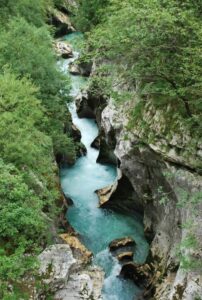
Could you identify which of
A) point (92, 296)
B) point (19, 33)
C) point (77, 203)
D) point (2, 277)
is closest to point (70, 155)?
point (77, 203)

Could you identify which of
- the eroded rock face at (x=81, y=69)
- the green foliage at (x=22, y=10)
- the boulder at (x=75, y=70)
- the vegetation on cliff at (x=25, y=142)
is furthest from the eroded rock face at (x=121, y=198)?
the boulder at (x=75, y=70)

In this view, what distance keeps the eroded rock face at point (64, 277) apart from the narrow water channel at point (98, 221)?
4.28 m

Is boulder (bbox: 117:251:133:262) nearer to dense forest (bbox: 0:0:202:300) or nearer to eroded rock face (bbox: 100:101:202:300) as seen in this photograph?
eroded rock face (bbox: 100:101:202:300)

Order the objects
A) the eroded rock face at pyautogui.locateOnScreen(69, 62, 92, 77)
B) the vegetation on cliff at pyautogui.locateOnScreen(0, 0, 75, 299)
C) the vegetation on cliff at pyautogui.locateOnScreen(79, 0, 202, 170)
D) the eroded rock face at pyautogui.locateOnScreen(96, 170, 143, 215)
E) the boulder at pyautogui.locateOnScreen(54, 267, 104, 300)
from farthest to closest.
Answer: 1. the eroded rock face at pyautogui.locateOnScreen(69, 62, 92, 77)
2. the eroded rock face at pyautogui.locateOnScreen(96, 170, 143, 215)
3. the vegetation on cliff at pyautogui.locateOnScreen(79, 0, 202, 170)
4. the boulder at pyautogui.locateOnScreen(54, 267, 104, 300)
5. the vegetation on cliff at pyautogui.locateOnScreen(0, 0, 75, 299)

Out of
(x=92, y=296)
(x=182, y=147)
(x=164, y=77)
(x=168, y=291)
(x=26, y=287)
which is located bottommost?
(x=168, y=291)

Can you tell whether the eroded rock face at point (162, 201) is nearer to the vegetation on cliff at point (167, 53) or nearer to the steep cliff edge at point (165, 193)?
the steep cliff edge at point (165, 193)

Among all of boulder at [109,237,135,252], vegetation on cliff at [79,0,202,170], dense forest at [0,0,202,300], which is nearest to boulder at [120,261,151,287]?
boulder at [109,237,135,252]

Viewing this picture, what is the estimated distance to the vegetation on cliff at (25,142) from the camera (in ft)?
45.8

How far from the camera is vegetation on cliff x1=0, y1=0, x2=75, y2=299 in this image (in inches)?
550

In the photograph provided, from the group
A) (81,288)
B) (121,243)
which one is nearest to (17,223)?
(81,288)

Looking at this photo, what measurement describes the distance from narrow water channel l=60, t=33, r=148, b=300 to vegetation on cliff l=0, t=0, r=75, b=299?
2.28 meters

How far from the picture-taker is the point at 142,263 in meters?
22.0

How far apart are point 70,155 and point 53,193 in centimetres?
1141

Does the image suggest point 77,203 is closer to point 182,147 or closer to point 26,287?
point 182,147
